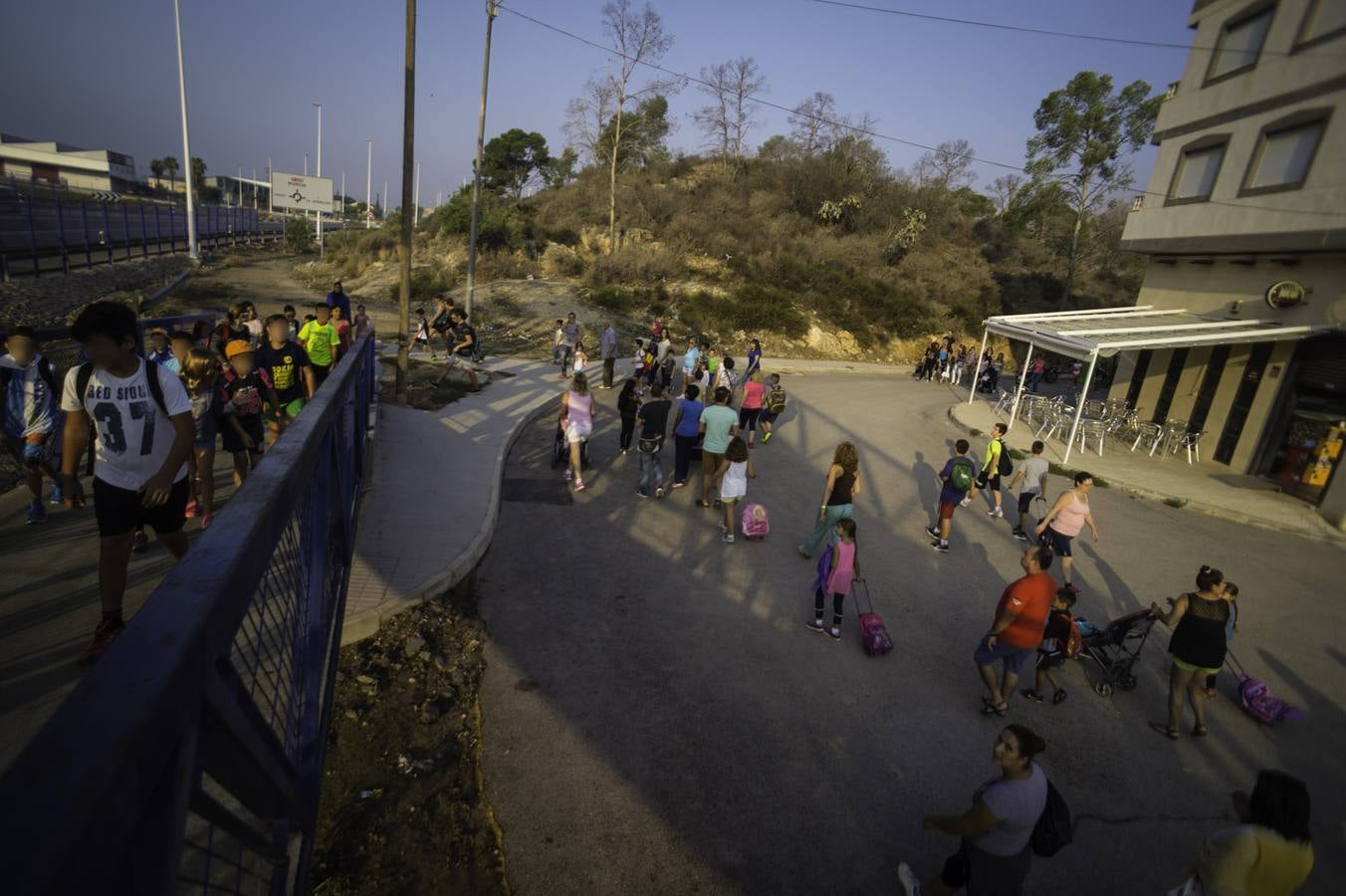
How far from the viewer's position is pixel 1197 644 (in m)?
5.23

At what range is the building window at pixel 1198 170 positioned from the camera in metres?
16.2

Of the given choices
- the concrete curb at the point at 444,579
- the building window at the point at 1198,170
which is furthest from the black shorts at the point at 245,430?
the building window at the point at 1198,170

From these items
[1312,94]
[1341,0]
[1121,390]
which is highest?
[1341,0]

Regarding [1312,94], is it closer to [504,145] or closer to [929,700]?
[929,700]

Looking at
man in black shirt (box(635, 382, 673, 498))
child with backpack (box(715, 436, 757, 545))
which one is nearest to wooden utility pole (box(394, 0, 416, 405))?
man in black shirt (box(635, 382, 673, 498))

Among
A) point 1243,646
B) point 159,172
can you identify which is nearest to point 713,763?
point 1243,646

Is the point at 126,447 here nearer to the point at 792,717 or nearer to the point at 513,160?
the point at 792,717

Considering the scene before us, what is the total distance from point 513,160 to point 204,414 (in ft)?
184

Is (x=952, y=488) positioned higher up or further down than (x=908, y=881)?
higher up

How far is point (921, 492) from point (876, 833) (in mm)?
7957

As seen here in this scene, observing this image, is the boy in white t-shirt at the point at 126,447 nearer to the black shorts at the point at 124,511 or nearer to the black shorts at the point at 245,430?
the black shorts at the point at 124,511

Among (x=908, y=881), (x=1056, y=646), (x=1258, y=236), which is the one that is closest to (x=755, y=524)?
(x=1056, y=646)

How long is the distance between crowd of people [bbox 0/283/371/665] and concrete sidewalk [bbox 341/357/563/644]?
1396 mm

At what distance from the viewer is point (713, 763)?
4547mm
